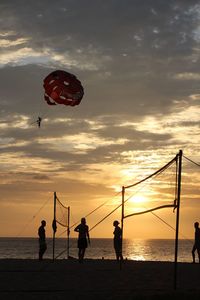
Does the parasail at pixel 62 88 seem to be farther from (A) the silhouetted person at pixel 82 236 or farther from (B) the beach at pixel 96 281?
(B) the beach at pixel 96 281

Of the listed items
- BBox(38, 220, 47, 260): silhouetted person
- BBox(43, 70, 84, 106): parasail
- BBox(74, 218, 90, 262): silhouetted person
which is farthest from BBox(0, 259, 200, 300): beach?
BBox(43, 70, 84, 106): parasail

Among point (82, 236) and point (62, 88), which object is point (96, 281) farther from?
point (62, 88)

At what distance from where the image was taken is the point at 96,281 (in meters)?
20.3

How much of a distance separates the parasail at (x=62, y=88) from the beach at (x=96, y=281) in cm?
747

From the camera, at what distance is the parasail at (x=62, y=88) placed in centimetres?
2883

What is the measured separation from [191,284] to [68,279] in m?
4.13

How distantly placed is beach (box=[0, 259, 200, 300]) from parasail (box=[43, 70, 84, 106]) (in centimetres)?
747

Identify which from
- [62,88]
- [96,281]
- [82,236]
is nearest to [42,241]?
[82,236]

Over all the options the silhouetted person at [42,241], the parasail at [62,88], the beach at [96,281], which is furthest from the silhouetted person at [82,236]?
the parasail at [62,88]

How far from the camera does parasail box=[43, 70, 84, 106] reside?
28825 mm

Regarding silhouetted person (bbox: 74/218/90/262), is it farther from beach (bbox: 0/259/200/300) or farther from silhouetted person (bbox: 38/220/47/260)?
silhouetted person (bbox: 38/220/47/260)

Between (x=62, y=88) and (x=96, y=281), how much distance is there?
36.8 ft

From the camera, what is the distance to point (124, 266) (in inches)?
1055

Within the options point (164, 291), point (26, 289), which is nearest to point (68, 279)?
point (26, 289)
